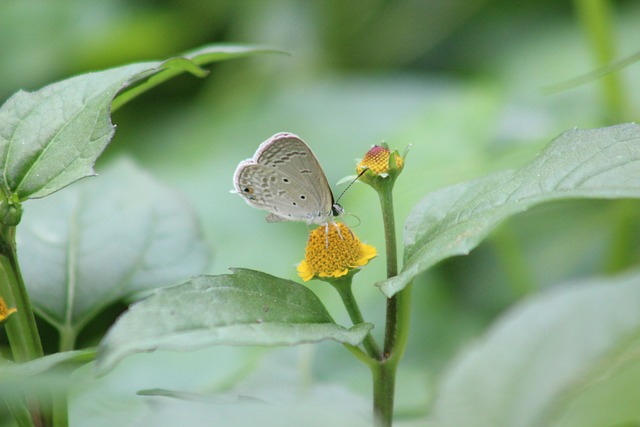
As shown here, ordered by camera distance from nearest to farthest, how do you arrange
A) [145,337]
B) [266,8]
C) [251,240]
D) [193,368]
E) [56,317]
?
[145,337] → [56,317] → [193,368] → [251,240] → [266,8]

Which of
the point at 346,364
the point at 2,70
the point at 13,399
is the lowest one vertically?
the point at 346,364

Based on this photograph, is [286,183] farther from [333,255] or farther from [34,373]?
[34,373]

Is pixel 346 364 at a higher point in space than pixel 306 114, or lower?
lower

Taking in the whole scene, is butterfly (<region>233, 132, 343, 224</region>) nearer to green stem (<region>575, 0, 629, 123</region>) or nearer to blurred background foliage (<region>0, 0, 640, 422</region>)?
blurred background foliage (<region>0, 0, 640, 422</region>)

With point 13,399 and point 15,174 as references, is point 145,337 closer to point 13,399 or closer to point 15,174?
point 13,399

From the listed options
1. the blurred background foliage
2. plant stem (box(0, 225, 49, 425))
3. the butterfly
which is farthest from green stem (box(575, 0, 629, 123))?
plant stem (box(0, 225, 49, 425))

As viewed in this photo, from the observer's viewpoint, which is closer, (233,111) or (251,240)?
(251,240)

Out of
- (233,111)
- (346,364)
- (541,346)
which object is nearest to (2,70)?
(233,111)
